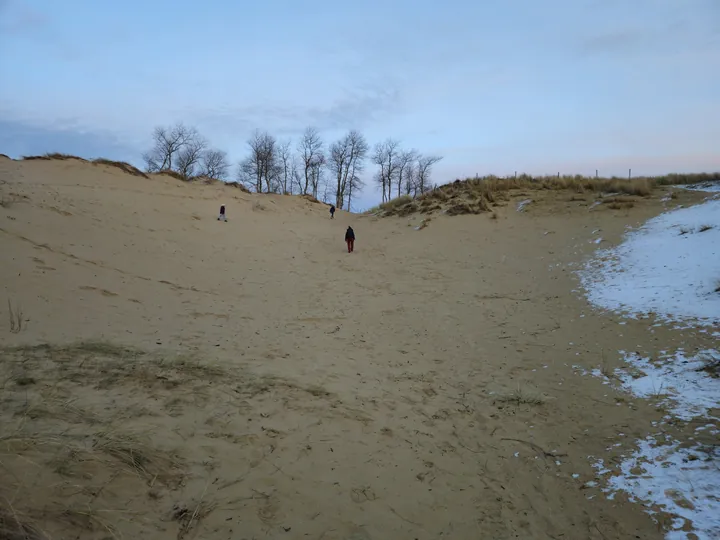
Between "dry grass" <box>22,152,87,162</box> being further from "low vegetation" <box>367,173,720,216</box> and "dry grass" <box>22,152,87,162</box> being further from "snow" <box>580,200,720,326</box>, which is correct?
"snow" <box>580,200,720,326</box>

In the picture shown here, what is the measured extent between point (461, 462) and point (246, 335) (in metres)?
4.88

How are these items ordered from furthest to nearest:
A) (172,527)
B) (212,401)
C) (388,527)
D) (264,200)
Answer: (264,200) < (212,401) < (388,527) < (172,527)

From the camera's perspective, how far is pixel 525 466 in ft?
14.4

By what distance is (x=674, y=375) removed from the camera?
587 cm

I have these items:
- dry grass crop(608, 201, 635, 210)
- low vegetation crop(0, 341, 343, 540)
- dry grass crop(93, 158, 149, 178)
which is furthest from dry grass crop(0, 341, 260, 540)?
dry grass crop(608, 201, 635, 210)

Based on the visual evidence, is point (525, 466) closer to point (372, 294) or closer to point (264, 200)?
point (372, 294)

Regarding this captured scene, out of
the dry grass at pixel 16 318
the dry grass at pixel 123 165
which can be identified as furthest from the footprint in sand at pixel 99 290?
the dry grass at pixel 123 165

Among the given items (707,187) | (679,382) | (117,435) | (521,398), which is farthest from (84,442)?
(707,187)

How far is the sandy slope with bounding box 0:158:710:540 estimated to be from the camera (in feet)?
11.0

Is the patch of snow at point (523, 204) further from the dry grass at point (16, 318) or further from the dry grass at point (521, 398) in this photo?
the dry grass at point (16, 318)

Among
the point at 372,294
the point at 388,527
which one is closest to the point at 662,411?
the point at 388,527

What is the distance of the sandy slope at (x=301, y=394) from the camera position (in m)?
3.35

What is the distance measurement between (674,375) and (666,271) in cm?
572

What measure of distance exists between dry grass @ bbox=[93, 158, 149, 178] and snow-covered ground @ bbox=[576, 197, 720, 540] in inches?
827
